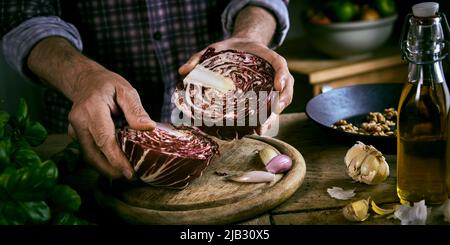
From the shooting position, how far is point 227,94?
3.75 ft

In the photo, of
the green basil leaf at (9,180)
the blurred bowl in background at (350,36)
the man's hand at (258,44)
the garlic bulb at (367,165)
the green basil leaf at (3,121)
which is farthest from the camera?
the blurred bowl in background at (350,36)

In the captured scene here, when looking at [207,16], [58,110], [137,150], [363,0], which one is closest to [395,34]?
[363,0]

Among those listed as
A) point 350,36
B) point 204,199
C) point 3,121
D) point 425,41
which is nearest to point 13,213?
point 3,121

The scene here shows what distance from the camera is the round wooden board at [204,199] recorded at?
0.98m

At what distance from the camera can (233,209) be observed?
0.98 meters

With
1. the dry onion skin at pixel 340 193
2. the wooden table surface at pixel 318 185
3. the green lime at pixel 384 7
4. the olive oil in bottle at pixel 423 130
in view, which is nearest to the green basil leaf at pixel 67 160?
the wooden table surface at pixel 318 185

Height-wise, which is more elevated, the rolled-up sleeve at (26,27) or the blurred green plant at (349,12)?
the rolled-up sleeve at (26,27)

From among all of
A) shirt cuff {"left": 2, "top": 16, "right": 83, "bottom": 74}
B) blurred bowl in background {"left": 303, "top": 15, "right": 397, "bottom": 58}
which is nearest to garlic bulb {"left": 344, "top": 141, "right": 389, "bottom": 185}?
shirt cuff {"left": 2, "top": 16, "right": 83, "bottom": 74}

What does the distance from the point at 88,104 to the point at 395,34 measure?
1.81 metres

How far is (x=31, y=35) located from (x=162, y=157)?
0.55m

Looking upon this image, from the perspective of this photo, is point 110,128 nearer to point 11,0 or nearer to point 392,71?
point 11,0

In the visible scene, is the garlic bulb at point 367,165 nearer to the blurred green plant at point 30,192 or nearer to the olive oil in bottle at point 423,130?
the olive oil in bottle at point 423,130

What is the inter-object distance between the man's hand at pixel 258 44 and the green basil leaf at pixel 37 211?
411 mm
